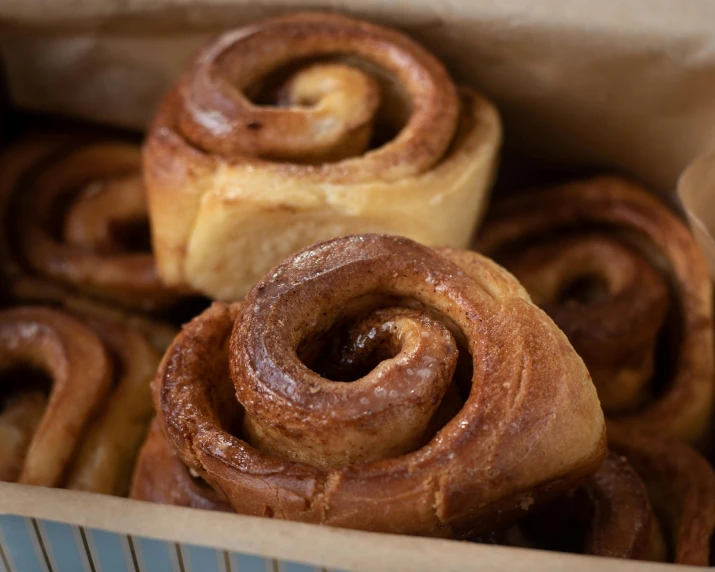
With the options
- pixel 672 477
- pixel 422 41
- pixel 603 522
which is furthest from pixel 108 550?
pixel 422 41

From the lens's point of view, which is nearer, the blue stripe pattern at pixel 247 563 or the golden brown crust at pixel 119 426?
the blue stripe pattern at pixel 247 563

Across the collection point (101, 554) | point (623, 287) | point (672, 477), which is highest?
point (101, 554)

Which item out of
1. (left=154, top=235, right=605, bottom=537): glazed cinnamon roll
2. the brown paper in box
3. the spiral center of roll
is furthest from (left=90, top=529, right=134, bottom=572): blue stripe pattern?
the brown paper in box

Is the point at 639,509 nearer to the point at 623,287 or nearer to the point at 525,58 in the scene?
the point at 623,287

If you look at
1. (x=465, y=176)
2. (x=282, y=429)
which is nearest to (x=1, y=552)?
(x=282, y=429)

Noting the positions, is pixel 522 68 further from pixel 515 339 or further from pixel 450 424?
pixel 450 424

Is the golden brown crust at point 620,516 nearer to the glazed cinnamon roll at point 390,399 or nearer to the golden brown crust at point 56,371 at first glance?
the glazed cinnamon roll at point 390,399

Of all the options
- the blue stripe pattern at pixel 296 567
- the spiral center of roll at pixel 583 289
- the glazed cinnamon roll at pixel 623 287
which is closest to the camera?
the blue stripe pattern at pixel 296 567

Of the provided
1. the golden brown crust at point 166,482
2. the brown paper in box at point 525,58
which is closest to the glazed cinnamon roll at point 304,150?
the brown paper in box at point 525,58
